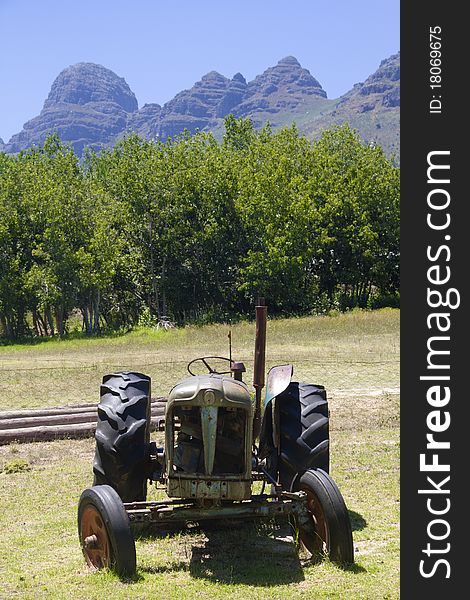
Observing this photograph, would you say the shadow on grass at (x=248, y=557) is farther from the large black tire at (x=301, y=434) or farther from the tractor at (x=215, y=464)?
the large black tire at (x=301, y=434)

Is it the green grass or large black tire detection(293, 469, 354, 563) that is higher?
large black tire detection(293, 469, 354, 563)

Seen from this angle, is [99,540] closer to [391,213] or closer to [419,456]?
[419,456]

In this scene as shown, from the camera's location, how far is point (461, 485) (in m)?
5.54

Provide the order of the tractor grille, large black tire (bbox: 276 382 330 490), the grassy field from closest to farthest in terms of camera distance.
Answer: the grassy field < the tractor grille < large black tire (bbox: 276 382 330 490)

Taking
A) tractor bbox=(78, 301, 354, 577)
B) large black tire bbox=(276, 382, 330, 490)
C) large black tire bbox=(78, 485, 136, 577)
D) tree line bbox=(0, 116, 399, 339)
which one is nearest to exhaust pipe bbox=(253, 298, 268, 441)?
tractor bbox=(78, 301, 354, 577)

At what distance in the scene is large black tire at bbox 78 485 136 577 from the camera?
21.4ft

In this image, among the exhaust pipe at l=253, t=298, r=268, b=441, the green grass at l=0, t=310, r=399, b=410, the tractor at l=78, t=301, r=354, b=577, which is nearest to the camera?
the tractor at l=78, t=301, r=354, b=577

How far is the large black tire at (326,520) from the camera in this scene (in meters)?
6.64

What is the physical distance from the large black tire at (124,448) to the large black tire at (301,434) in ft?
4.25

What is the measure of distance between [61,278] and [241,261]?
1018cm

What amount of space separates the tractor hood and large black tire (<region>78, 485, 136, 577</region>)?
0.96m

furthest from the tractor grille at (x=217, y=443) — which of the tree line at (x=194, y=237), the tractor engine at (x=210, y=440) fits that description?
the tree line at (x=194, y=237)

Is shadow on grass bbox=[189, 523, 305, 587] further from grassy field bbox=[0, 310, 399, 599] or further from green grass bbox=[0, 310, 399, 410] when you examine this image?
green grass bbox=[0, 310, 399, 410]

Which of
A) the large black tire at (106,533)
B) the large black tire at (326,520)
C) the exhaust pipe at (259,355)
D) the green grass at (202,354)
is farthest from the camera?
the green grass at (202,354)
